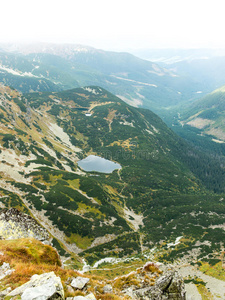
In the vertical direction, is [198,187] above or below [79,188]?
below

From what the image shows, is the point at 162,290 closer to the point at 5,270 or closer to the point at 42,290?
the point at 42,290

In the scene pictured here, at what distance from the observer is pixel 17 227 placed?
120 ft

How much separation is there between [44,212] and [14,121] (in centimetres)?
12942

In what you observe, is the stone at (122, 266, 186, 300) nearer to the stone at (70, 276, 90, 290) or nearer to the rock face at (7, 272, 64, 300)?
the stone at (70, 276, 90, 290)

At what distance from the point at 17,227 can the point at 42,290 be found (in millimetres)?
30764

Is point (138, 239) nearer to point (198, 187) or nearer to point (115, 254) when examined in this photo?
point (115, 254)

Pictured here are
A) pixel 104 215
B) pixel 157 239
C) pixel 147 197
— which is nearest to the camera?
pixel 157 239

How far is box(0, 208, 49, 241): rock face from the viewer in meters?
34.2

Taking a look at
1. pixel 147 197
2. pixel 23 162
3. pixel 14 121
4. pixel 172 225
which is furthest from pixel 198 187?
pixel 14 121

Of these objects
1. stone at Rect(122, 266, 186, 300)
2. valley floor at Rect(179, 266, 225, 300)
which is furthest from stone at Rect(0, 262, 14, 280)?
valley floor at Rect(179, 266, 225, 300)

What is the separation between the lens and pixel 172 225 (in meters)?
104

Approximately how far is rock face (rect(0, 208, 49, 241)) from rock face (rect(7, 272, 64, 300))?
80.9 feet

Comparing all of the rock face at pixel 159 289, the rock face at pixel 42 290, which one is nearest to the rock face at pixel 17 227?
the rock face at pixel 159 289

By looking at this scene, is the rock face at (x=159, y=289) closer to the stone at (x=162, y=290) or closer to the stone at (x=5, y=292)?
the stone at (x=162, y=290)
